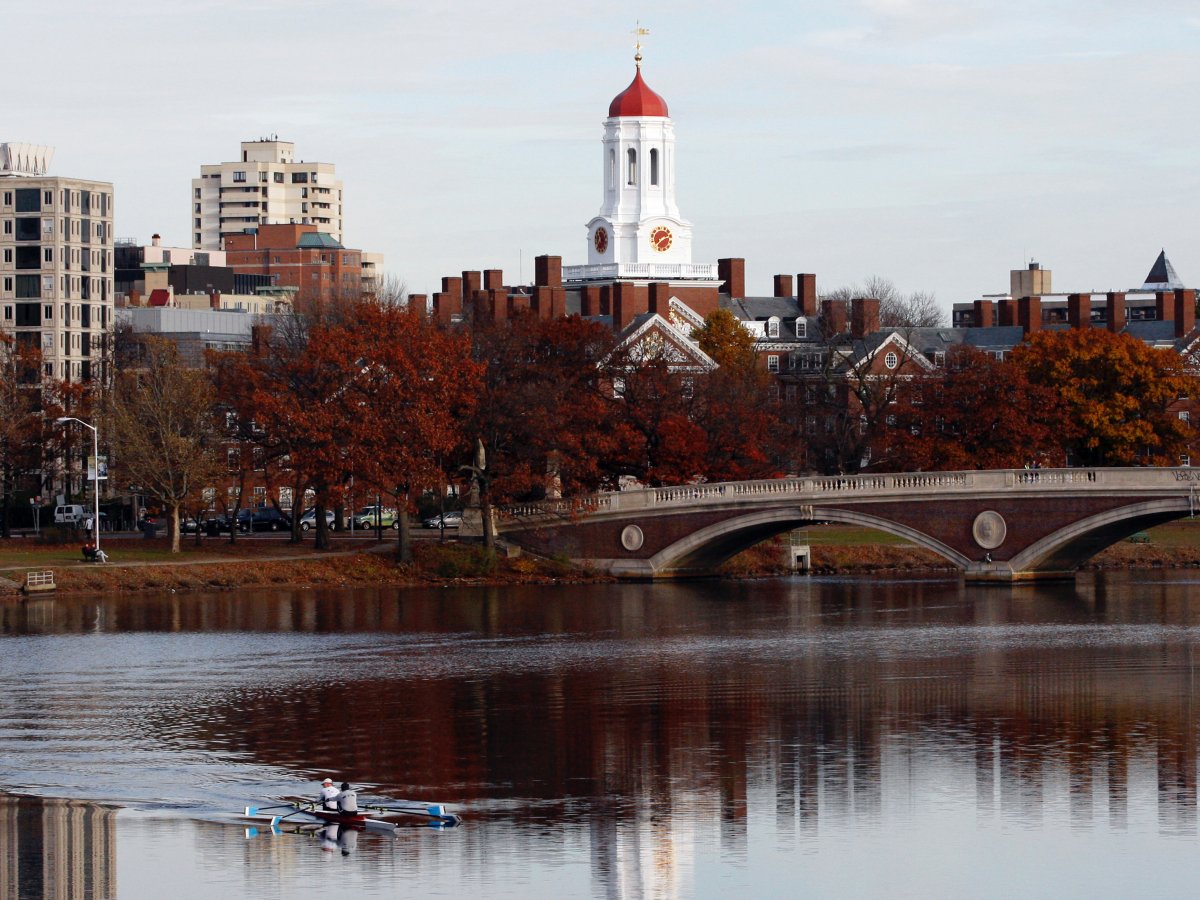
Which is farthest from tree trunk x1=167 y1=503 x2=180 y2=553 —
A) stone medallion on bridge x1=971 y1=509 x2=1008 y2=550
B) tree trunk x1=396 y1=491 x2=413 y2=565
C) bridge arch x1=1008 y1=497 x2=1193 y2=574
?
bridge arch x1=1008 y1=497 x2=1193 y2=574

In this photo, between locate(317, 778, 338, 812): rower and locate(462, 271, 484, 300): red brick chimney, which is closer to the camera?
locate(317, 778, 338, 812): rower

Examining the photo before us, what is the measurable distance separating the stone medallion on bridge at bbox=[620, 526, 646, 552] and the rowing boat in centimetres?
5187

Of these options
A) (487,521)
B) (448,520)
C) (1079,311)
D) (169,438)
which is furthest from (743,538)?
(1079,311)

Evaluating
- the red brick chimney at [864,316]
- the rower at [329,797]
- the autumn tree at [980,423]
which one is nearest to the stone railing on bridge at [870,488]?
the autumn tree at [980,423]

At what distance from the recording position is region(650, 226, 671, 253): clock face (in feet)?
473

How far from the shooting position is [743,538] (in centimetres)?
9006

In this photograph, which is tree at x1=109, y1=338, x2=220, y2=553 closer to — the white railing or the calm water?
the calm water

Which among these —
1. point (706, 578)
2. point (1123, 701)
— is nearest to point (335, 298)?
point (706, 578)

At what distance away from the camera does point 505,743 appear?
45375mm

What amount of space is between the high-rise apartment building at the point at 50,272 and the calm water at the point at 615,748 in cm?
6676

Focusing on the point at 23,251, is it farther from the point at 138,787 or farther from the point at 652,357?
the point at 138,787

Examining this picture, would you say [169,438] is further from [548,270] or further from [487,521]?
[548,270]

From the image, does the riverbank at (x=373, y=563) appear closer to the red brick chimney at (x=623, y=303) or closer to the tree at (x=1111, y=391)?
the tree at (x=1111, y=391)

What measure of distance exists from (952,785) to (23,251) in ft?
359
